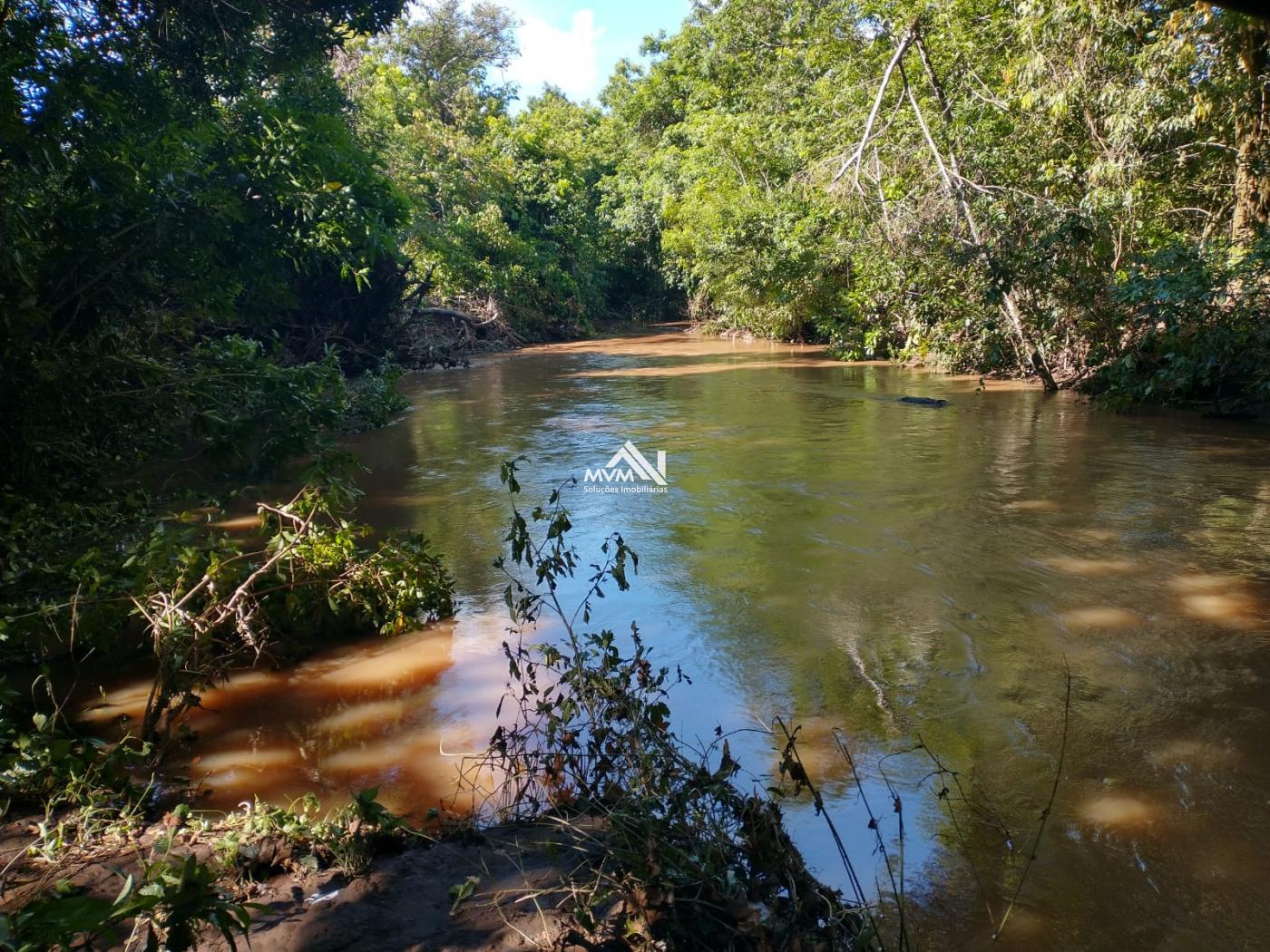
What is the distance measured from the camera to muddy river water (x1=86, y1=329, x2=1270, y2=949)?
295 cm

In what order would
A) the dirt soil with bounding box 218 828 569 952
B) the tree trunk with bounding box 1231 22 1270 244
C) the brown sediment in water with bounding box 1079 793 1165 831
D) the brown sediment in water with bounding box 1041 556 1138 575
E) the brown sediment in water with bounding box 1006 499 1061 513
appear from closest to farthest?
the dirt soil with bounding box 218 828 569 952 < the brown sediment in water with bounding box 1079 793 1165 831 < the brown sediment in water with bounding box 1041 556 1138 575 < the brown sediment in water with bounding box 1006 499 1061 513 < the tree trunk with bounding box 1231 22 1270 244

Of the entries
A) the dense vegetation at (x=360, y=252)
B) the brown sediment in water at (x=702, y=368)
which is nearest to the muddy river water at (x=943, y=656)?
the dense vegetation at (x=360, y=252)

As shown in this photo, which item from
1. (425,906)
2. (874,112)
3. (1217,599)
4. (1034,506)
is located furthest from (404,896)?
(874,112)

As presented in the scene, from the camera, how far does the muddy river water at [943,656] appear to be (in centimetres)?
295

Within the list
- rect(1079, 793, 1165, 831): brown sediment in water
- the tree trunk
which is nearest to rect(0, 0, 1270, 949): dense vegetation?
the tree trunk

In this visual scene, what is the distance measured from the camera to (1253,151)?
1076cm

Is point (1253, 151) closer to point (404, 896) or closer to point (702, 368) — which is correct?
point (702, 368)

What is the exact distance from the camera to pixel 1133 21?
1137 centimetres

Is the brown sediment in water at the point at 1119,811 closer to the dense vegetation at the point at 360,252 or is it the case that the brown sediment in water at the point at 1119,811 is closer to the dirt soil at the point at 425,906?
the dirt soil at the point at 425,906

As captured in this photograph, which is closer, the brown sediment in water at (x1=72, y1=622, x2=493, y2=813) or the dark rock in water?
the brown sediment in water at (x1=72, y1=622, x2=493, y2=813)

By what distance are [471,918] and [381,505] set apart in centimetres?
597

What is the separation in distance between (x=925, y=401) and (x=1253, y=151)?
4801mm

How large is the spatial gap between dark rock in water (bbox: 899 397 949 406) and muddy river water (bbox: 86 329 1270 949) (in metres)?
2.16

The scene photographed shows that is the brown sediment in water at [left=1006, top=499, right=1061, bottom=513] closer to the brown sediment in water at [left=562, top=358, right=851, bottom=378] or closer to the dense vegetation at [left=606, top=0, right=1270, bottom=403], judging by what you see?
the dense vegetation at [left=606, top=0, right=1270, bottom=403]
